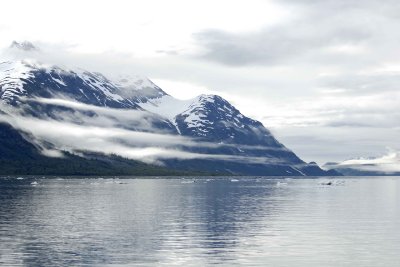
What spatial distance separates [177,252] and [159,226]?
29.1m

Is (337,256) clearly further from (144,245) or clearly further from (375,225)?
(375,225)

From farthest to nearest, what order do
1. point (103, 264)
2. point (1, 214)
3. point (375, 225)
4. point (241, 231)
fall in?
point (1, 214) < point (375, 225) < point (241, 231) < point (103, 264)

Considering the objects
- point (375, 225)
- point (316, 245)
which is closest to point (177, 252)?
point (316, 245)

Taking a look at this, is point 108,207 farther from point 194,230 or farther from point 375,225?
point 375,225

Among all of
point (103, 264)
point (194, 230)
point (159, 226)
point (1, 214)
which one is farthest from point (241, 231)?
point (1, 214)

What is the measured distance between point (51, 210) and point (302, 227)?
5878cm

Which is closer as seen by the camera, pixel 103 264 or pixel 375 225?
pixel 103 264

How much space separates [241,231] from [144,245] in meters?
22.4

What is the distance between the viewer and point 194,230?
100875mm

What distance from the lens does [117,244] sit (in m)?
82.4

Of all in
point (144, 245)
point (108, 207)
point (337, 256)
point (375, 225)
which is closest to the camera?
point (337, 256)

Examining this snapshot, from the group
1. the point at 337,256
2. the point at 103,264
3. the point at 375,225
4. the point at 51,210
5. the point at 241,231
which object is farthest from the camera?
the point at 51,210

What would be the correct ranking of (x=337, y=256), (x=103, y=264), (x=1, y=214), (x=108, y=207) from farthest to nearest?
(x=108, y=207), (x=1, y=214), (x=337, y=256), (x=103, y=264)

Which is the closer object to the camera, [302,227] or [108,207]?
[302,227]
